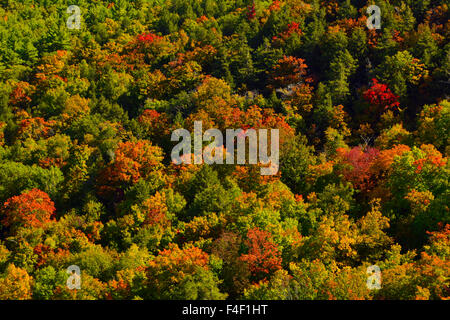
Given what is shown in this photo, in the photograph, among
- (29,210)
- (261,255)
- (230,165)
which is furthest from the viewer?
(230,165)

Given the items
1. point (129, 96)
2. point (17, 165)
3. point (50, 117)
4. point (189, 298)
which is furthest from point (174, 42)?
point (189, 298)

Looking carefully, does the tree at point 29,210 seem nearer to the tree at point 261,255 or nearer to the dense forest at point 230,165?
the dense forest at point 230,165

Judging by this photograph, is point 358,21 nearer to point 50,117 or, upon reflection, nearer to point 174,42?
point 174,42

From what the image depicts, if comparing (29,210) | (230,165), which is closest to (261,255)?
(230,165)

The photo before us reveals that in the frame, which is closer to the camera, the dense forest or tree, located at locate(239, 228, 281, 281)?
tree, located at locate(239, 228, 281, 281)

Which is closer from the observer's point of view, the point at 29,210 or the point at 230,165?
the point at 29,210

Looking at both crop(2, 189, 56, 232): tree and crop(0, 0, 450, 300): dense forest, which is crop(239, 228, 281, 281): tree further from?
crop(2, 189, 56, 232): tree

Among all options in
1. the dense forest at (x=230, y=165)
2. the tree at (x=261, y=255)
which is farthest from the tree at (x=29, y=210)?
the tree at (x=261, y=255)

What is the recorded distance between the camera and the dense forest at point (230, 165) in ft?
177

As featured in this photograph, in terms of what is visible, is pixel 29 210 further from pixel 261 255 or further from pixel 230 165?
pixel 261 255

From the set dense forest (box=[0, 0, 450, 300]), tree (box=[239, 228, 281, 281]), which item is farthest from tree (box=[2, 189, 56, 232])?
tree (box=[239, 228, 281, 281])

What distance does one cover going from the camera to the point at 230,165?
252 ft

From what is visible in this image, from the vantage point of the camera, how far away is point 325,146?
274 feet

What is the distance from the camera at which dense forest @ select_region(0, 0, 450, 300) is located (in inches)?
2126
